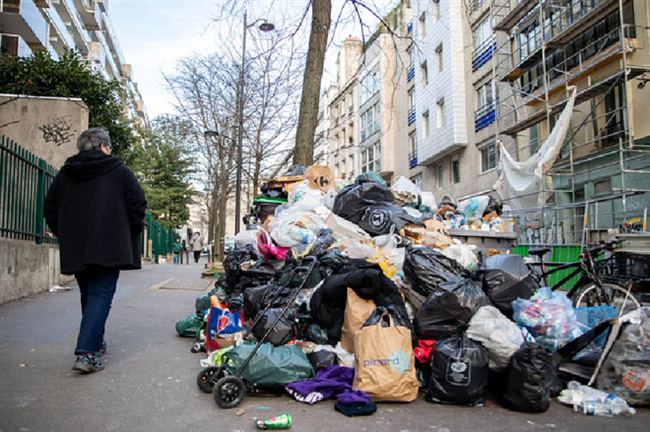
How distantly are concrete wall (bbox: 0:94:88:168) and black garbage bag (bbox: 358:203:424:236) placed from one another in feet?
28.6

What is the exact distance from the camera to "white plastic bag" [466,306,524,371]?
3.50 metres

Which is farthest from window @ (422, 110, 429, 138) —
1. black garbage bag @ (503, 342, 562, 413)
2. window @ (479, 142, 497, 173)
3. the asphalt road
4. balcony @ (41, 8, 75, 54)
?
black garbage bag @ (503, 342, 562, 413)

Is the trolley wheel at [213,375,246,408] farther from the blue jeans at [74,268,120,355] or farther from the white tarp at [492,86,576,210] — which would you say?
the white tarp at [492,86,576,210]

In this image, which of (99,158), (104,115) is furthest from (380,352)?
(104,115)

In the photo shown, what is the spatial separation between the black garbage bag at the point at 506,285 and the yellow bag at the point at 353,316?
102 cm

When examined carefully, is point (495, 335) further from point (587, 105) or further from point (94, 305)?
point (587, 105)

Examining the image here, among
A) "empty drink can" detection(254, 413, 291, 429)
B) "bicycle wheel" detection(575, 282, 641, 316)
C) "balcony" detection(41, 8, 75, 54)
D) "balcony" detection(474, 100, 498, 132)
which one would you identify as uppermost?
"balcony" detection(41, 8, 75, 54)

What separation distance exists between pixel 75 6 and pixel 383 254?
149ft

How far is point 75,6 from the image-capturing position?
1631 inches

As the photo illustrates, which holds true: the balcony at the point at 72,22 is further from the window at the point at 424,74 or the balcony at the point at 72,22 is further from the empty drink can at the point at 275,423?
the empty drink can at the point at 275,423

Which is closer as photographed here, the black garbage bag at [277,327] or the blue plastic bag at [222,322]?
the black garbage bag at [277,327]

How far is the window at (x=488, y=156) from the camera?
21.4m

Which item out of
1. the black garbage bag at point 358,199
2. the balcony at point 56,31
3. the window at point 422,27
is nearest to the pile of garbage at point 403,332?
the black garbage bag at point 358,199

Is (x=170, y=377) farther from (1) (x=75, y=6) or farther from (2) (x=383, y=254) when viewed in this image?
(1) (x=75, y=6)
